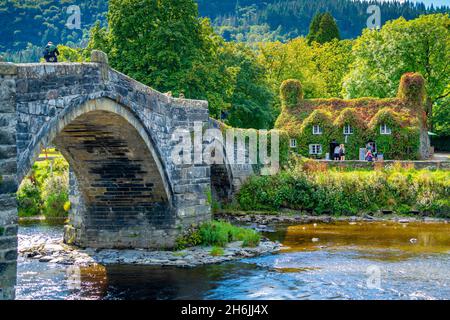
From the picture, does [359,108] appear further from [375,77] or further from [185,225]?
[185,225]

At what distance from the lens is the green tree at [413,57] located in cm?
5394

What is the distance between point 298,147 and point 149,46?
49.6 feet

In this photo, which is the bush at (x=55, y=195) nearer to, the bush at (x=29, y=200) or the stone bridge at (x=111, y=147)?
the bush at (x=29, y=200)

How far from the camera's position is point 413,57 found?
54.2 m

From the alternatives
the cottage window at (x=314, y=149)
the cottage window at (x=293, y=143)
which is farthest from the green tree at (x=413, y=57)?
the cottage window at (x=293, y=143)

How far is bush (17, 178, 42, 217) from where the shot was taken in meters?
34.3

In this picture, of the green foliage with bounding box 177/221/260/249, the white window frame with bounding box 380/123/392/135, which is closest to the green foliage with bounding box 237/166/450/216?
the green foliage with bounding box 177/221/260/249

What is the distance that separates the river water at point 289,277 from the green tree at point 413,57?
101 feet

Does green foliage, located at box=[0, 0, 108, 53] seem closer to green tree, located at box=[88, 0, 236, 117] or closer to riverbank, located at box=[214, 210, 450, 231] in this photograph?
green tree, located at box=[88, 0, 236, 117]

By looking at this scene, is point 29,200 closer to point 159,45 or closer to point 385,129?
point 159,45

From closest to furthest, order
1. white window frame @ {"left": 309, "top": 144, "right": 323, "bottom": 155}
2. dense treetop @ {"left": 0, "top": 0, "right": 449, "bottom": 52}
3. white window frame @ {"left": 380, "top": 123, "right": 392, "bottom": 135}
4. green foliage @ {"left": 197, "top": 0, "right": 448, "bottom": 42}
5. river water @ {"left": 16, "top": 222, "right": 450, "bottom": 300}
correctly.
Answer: river water @ {"left": 16, "top": 222, "right": 450, "bottom": 300}
white window frame @ {"left": 380, "top": 123, "right": 392, "bottom": 135}
white window frame @ {"left": 309, "top": 144, "right": 323, "bottom": 155}
dense treetop @ {"left": 0, "top": 0, "right": 449, "bottom": 52}
green foliage @ {"left": 197, "top": 0, "right": 448, "bottom": 42}

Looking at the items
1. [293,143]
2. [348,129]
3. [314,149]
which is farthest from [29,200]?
[348,129]

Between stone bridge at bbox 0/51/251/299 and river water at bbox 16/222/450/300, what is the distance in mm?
2631
